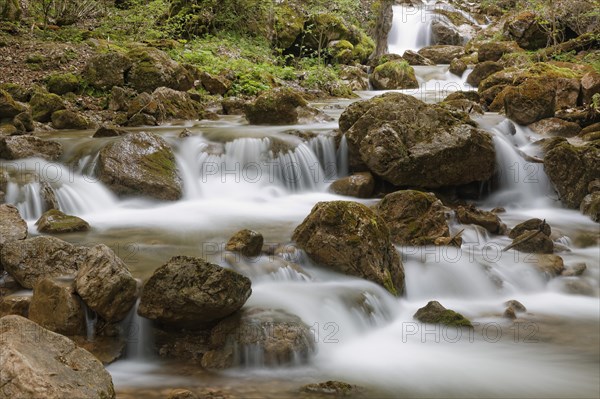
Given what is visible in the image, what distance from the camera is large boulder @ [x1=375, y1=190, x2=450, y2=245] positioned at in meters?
7.41

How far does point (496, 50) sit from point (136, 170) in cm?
1556

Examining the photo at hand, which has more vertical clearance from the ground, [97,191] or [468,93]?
[468,93]

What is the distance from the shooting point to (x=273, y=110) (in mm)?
12008

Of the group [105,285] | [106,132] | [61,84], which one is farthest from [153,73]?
[105,285]

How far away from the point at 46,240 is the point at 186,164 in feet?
14.2

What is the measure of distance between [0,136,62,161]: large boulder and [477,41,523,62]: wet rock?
1585 cm

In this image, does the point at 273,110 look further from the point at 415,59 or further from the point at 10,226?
the point at 415,59

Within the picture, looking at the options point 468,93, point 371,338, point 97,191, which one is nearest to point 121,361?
point 371,338

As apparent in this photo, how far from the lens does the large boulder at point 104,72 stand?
1308cm

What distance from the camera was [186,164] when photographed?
958 centimetres

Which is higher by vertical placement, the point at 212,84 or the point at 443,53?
the point at 443,53

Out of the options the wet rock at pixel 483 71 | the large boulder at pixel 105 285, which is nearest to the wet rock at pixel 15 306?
the large boulder at pixel 105 285

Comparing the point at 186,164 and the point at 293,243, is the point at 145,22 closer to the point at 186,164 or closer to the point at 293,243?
the point at 186,164

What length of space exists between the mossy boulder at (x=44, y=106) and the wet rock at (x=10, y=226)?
5.80m
